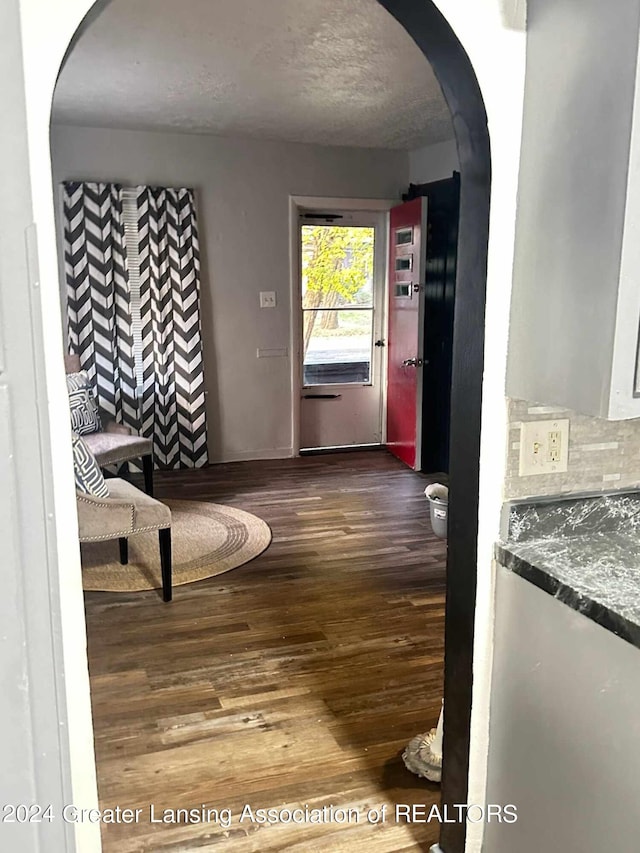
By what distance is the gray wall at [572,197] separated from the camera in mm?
1132

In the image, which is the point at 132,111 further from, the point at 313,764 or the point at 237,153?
the point at 313,764

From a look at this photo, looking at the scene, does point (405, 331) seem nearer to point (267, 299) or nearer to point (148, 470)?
point (267, 299)

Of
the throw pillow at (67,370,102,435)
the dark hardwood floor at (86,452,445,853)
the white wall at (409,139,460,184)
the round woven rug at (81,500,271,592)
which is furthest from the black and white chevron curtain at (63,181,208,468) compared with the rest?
the white wall at (409,139,460,184)

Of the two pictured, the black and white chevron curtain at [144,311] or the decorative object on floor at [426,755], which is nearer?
the decorative object on floor at [426,755]

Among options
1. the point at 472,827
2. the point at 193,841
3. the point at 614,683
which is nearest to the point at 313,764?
the point at 193,841

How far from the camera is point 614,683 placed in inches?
47.9

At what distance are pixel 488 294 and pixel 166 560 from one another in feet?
7.57

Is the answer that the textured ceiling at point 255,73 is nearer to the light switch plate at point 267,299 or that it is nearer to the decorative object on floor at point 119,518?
the light switch plate at point 267,299

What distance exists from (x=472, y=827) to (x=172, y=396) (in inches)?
170

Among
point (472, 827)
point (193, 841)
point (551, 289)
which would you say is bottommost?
point (193, 841)

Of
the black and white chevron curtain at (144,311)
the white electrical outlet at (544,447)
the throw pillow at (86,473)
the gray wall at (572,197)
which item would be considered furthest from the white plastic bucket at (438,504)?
the black and white chevron curtain at (144,311)

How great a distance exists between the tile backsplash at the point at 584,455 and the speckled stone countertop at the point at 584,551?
0.03m

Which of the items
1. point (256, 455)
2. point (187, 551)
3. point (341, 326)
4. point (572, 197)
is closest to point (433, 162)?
point (341, 326)

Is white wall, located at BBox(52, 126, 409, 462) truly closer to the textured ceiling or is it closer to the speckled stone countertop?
the textured ceiling
